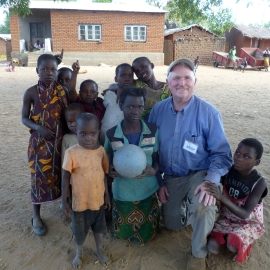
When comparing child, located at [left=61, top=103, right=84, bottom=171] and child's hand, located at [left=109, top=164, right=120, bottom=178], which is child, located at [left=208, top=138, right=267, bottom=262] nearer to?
child's hand, located at [left=109, top=164, right=120, bottom=178]

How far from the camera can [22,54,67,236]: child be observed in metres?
2.67

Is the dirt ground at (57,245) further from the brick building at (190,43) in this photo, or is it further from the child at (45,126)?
the brick building at (190,43)

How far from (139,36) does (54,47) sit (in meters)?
6.37

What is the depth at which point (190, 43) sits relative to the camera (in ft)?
Result: 75.6

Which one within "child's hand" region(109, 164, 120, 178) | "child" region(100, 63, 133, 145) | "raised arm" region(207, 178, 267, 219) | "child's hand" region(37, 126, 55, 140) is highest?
"child" region(100, 63, 133, 145)

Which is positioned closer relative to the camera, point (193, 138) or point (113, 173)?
point (113, 173)

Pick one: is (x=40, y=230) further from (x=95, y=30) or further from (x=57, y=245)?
(x=95, y=30)

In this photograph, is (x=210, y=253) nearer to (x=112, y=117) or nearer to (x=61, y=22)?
(x=112, y=117)

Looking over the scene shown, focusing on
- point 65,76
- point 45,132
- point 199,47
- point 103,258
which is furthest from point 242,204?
point 199,47

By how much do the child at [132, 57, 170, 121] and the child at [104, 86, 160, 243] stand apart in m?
0.53

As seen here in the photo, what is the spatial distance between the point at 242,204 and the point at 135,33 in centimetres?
2043

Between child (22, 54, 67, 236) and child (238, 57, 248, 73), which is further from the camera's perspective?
child (238, 57, 248, 73)

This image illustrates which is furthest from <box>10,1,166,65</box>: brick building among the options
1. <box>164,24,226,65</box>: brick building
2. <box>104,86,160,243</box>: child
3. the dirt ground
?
<box>104,86,160,243</box>: child

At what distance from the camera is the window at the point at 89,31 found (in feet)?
66.6
